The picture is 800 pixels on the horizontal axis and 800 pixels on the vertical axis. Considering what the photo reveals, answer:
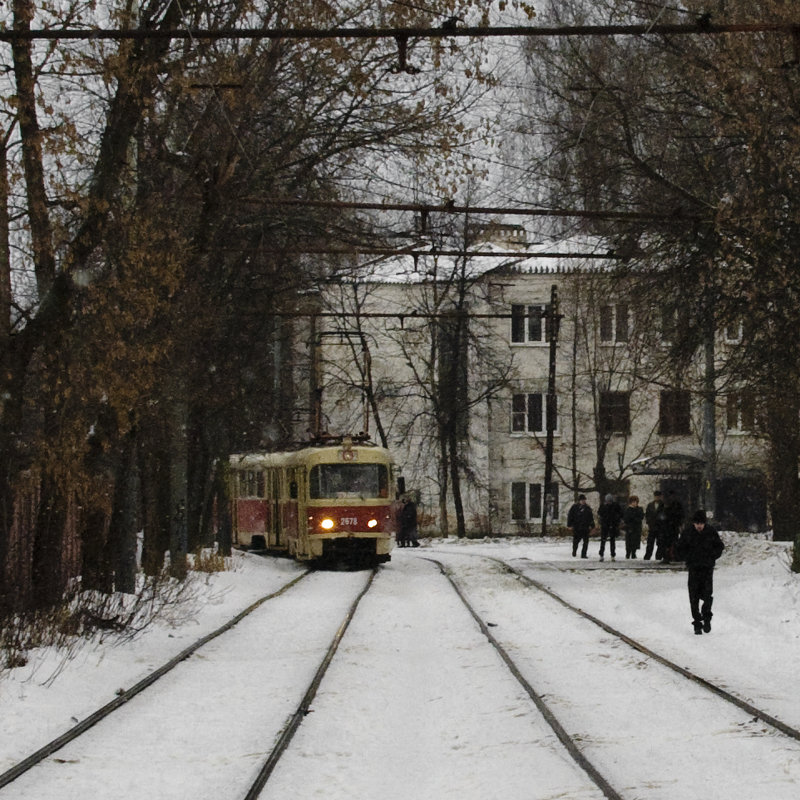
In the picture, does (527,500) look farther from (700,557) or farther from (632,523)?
(700,557)

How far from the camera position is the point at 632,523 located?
32.9 m

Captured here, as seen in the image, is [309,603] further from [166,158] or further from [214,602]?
[166,158]

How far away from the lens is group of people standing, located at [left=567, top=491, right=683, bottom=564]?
31.1 metres

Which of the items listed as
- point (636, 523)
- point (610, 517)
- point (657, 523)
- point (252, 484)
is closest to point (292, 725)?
point (657, 523)

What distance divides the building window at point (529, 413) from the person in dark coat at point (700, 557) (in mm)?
41961

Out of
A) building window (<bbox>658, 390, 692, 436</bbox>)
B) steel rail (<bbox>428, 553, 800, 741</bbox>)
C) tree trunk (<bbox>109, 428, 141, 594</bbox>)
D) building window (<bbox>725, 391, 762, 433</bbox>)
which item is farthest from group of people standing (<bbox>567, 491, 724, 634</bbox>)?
building window (<bbox>658, 390, 692, 436</bbox>)

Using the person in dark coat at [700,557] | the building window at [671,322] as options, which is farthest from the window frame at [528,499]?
the person in dark coat at [700,557]

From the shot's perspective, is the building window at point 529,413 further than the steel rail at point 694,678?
Yes

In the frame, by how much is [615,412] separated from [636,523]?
2594 centimetres

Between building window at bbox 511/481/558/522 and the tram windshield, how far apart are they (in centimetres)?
2750

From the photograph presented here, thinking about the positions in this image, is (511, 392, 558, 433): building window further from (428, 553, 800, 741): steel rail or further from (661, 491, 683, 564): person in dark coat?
(428, 553, 800, 741): steel rail

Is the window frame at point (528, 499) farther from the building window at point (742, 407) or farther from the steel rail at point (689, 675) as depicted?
the steel rail at point (689, 675)

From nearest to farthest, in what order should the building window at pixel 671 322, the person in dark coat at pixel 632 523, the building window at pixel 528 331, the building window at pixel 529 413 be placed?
1. the building window at pixel 671 322
2. the person in dark coat at pixel 632 523
3. the building window at pixel 528 331
4. the building window at pixel 529 413

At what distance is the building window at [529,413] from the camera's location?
194 ft
